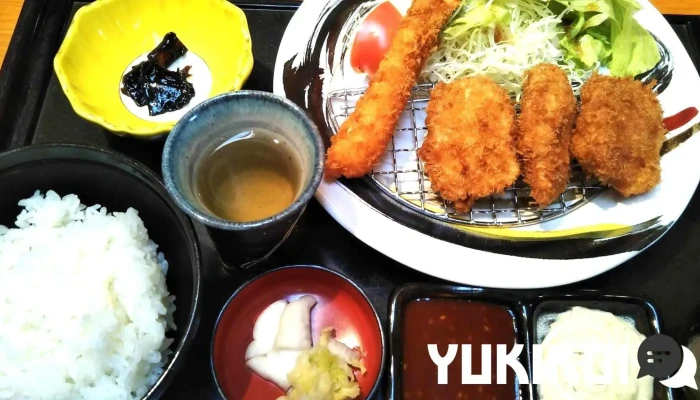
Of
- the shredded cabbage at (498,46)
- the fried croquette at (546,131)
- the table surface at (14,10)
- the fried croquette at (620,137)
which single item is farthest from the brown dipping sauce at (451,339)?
the table surface at (14,10)

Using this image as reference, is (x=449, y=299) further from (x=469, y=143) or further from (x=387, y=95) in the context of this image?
(x=387, y=95)

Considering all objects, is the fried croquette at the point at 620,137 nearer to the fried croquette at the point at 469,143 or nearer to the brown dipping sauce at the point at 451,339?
the fried croquette at the point at 469,143

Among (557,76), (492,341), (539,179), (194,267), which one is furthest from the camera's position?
(557,76)

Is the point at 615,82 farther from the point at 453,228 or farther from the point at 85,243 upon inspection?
the point at 85,243

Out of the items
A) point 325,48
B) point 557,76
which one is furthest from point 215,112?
point 557,76

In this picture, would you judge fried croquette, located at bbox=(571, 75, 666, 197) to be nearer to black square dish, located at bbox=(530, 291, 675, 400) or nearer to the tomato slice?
black square dish, located at bbox=(530, 291, 675, 400)

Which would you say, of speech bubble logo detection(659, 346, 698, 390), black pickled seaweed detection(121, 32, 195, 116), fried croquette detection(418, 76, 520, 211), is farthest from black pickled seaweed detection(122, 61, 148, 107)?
speech bubble logo detection(659, 346, 698, 390)
